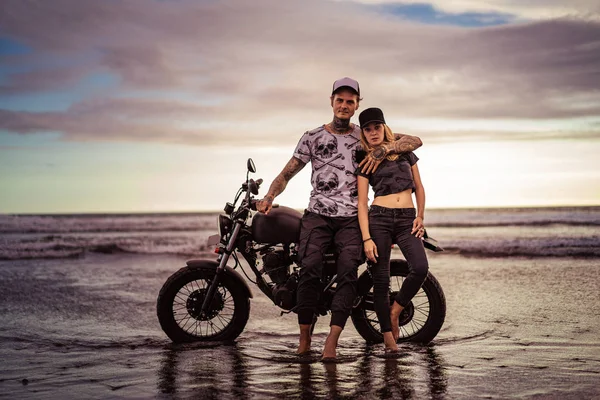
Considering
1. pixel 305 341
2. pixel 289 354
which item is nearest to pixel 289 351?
pixel 289 354

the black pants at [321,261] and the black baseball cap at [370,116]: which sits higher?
the black baseball cap at [370,116]

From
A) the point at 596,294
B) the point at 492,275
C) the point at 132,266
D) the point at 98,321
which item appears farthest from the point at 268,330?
the point at 132,266

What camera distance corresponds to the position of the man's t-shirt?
5301 mm

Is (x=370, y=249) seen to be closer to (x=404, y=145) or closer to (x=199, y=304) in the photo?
(x=404, y=145)

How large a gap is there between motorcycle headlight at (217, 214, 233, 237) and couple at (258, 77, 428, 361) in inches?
24.5

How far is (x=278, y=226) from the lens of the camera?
5559 mm

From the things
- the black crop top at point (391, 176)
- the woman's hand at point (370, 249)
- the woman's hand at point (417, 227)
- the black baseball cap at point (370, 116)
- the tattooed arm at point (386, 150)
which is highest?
the black baseball cap at point (370, 116)

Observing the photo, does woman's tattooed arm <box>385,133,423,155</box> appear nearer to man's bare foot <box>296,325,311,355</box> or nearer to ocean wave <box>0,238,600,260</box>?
man's bare foot <box>296,325,311,355</box>

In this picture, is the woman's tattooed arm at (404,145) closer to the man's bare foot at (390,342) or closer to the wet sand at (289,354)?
the man's bare foot at (390,342)

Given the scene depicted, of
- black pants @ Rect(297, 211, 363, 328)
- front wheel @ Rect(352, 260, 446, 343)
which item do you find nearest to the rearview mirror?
black pants @ Rect(297, 211, 363, 328)

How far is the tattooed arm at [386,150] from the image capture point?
5.11 meters

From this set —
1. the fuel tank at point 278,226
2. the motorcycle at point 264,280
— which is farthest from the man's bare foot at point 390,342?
the fuel tank at point 278,226

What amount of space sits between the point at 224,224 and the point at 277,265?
26.7 inches

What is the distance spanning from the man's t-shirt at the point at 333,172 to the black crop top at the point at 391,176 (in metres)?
0.12
